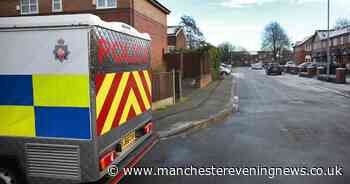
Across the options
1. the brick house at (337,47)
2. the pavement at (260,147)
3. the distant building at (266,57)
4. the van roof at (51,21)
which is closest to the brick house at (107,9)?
the pavement at (260,147)

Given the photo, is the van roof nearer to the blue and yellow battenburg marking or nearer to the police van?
the police van

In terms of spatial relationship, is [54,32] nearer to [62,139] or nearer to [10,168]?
[62,139]

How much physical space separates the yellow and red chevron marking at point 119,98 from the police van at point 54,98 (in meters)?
0.01

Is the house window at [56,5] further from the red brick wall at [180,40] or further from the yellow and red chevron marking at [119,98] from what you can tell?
the red brick wall at [180,40]

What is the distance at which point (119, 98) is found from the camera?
4.43 metres

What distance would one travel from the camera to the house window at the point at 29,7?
73.8 ft

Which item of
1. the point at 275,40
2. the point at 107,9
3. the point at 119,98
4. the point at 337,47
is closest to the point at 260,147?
the point at 119,98

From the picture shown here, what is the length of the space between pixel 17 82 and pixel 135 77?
176 cm

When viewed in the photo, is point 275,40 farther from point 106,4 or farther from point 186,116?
point 186,116

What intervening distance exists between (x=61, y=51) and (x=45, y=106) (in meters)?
0.67

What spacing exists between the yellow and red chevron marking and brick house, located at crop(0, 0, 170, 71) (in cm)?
1612

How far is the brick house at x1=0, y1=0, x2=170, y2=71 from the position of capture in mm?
20828

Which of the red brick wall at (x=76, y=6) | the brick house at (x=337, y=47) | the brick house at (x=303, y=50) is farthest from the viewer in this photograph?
the brick house at (x=303, y=50)

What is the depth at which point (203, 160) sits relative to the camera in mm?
6441
